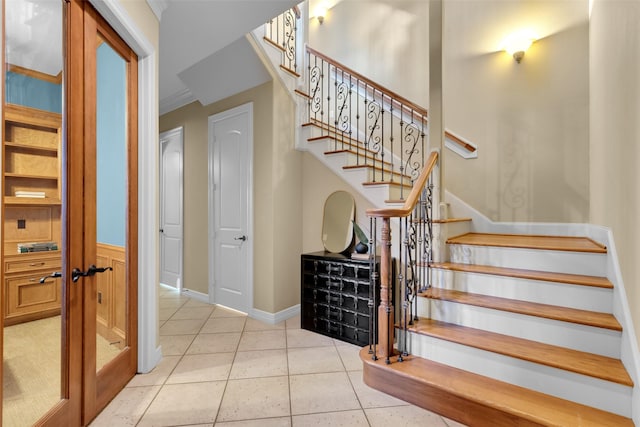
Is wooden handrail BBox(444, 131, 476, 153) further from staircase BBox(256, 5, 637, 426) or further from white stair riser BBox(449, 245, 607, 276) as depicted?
white stair riser BBox(449, 245, 607, 276)

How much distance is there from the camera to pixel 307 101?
3750 millimetres

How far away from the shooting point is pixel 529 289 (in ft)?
6.82

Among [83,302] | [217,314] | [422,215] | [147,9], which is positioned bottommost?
[217,314]

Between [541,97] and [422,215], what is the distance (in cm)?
221

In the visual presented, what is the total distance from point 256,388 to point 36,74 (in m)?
2.13

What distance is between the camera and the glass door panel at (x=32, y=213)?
1176 mm

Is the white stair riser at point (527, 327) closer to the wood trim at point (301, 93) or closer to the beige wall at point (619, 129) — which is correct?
the beige wall at point (619, 129)

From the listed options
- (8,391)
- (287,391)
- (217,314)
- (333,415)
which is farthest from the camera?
(217,314)

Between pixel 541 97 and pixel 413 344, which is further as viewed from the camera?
pixel 541 97

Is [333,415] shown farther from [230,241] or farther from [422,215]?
[230,241]

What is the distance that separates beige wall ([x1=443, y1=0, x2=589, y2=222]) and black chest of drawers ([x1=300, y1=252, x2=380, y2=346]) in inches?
75.9

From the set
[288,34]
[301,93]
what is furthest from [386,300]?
[288,34]

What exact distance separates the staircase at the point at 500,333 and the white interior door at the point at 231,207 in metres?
1.74

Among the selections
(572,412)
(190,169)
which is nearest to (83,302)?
(572,412)
